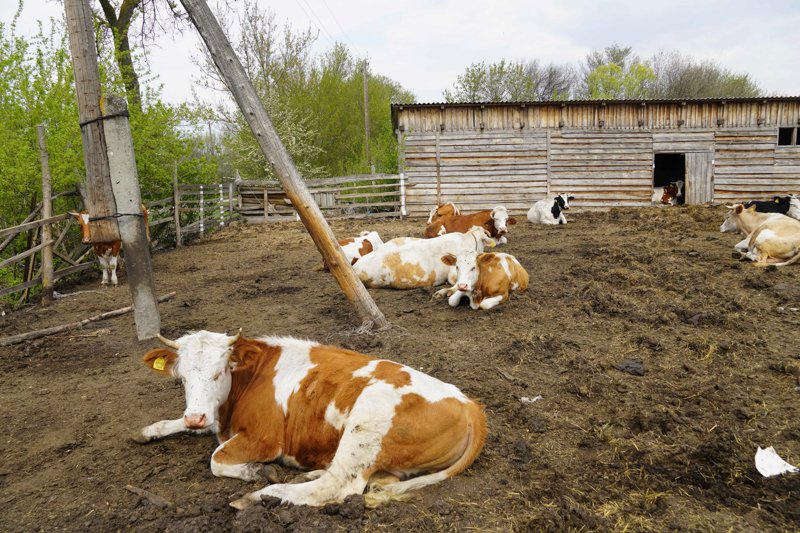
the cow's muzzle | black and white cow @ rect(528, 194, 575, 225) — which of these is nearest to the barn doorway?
black and white cow @ rect(528, 194, 575, 225)

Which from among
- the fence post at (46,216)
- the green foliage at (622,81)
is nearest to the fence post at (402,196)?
the fence post at (46,216)

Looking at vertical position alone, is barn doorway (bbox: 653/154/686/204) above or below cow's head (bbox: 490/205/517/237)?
above

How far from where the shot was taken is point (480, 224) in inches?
531

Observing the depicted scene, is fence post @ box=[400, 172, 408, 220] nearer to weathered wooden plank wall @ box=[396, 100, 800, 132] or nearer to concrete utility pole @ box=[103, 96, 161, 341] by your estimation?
weathered wooden plank wall @ box=[396, 100, 800, 132]

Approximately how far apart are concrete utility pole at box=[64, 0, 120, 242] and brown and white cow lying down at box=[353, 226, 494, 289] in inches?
153

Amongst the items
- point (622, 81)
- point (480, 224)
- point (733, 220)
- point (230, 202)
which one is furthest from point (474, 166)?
point (622, 81)

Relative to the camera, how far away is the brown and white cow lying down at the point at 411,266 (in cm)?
873

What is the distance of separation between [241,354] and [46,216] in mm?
6962

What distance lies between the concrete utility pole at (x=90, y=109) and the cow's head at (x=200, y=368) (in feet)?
11.5

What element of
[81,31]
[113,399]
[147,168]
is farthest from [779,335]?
[147,168]

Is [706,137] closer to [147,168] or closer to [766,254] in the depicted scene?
[766,254]

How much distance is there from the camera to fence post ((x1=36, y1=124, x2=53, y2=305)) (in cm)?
862

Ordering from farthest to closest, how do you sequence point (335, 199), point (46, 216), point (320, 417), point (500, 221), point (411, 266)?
point (335, 199) < point (500, 221) < point (411, 266) < point (46, 216) < point (320, 417)

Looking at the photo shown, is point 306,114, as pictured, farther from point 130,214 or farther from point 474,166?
point 130,214
